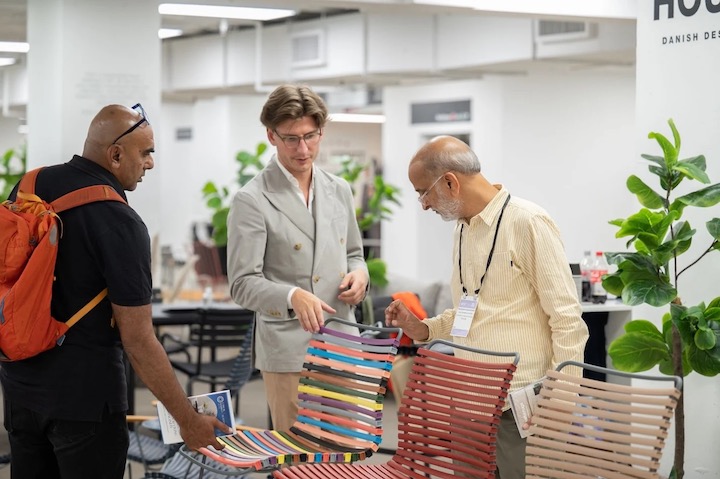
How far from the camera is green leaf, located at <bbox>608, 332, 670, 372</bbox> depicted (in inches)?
182

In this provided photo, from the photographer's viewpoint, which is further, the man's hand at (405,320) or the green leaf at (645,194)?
the green leaf at (645,194)

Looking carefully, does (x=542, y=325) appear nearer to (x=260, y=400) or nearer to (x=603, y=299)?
(x=603, y=299)

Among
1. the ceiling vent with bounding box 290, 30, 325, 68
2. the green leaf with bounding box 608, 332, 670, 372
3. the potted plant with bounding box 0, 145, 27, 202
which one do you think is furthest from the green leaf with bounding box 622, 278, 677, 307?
the ceiling vent with bounding box 290, 30, 325, 68

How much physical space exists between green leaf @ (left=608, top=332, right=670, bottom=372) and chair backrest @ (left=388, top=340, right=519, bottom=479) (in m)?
1.03

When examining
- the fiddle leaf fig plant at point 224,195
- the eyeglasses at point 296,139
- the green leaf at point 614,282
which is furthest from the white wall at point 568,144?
the eyeglasses at point 296,139

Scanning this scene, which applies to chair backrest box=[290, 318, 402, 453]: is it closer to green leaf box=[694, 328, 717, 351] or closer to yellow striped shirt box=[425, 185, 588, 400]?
yellow striped shirt box=[425, 185, 588, 400]

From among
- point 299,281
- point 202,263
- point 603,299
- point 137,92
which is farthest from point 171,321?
point 202,263

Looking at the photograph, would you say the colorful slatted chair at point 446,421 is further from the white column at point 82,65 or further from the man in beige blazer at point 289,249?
the white column at point 82,65

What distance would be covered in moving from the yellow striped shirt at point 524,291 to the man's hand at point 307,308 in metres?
0.51

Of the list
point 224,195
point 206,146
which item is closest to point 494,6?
point 224,195

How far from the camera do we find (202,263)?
15078mm

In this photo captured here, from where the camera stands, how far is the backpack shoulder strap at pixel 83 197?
123 inches

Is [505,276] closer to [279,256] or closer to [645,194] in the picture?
[279,256]

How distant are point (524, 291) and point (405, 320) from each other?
19.2 inches
